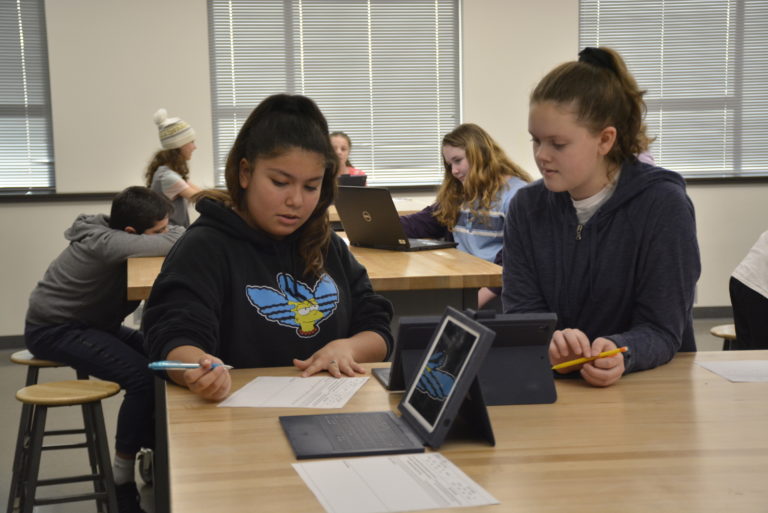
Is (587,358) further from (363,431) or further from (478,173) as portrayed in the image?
(478,173)

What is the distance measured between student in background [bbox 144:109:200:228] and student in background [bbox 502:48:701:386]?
3.45 m

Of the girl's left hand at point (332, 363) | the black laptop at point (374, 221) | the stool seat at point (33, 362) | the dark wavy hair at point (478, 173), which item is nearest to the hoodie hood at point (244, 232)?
the girl's left hand at point (332, 363)

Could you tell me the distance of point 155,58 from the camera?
5781 millimetres

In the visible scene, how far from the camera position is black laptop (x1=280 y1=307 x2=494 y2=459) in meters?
1.15

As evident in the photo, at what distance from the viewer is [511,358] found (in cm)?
142

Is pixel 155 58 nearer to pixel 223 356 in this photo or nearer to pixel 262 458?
pixel 223 356

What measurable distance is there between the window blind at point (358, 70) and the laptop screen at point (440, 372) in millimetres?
4916

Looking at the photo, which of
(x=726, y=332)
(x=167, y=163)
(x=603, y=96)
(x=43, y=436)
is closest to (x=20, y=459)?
(x=43, y=436)

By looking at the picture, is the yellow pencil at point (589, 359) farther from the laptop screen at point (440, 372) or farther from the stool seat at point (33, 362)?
the stool seat at point (33, 362)

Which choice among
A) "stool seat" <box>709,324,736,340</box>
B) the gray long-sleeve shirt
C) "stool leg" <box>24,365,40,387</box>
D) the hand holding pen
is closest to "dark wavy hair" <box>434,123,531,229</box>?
"stool seat" <box>709,324,736,340</box>

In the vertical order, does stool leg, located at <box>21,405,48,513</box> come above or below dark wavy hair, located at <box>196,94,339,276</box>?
below

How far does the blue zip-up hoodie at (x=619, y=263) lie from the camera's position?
1657mm

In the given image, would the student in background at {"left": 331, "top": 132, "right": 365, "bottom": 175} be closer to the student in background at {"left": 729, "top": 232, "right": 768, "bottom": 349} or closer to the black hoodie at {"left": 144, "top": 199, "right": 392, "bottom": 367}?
the student in background at {"left": 729, "top": 232, "right": 768, "bottom": 349}

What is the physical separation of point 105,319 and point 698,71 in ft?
16.4
